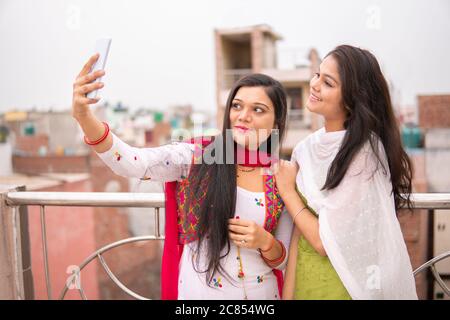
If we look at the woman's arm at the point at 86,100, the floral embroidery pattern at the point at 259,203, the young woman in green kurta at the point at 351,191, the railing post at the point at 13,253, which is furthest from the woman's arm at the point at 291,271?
the railing post at the point at 13,253

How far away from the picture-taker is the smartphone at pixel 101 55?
1.18 metres

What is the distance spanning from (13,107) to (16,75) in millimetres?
8919

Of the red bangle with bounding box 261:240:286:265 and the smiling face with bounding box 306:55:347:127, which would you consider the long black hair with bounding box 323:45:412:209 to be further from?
the red bangle with bounding box 261:240:286:265

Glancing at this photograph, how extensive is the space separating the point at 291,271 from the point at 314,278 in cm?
9

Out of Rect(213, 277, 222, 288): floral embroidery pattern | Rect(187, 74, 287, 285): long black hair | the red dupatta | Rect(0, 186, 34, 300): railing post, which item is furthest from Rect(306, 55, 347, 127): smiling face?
Rect(0, 186, 34, 300): railing post

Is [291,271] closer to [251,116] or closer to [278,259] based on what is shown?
[278,259]

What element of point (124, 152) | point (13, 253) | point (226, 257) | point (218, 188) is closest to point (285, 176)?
point (218, 188)

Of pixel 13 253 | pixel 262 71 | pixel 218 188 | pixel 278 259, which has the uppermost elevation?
pixel 262 71

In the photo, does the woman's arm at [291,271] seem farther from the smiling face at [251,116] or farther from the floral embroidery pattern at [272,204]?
the smiling face at [251,116]

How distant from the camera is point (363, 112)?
4.24 feet

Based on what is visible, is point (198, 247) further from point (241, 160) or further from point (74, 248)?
point (74, 248)

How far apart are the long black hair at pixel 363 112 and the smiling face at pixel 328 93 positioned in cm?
2

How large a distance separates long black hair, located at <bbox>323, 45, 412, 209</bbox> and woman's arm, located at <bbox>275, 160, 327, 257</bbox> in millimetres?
110

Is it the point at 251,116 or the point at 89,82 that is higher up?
the point at 89,82
